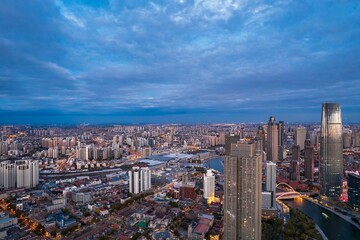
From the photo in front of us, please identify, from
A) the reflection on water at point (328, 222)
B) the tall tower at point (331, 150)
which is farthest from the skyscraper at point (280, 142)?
the reflection on water at point (328, 222)

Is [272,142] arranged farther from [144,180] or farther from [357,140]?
[144,180]

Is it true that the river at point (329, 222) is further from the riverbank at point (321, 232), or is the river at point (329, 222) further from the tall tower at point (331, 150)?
the tall tower at point (331, 150)

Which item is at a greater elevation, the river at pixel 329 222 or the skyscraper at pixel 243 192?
the skyscraper at pixel 243 192

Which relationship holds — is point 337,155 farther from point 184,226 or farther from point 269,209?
point 184,226

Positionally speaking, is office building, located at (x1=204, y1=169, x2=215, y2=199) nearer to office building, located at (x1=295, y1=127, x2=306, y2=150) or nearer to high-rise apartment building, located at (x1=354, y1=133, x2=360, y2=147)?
office building, located at (x1=295, y1=127, x2=306, y2=150)

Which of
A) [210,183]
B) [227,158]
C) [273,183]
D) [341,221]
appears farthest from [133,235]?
[341,221]

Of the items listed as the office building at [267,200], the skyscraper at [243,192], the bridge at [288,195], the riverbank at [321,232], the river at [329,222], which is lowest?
the river at [329,222]
